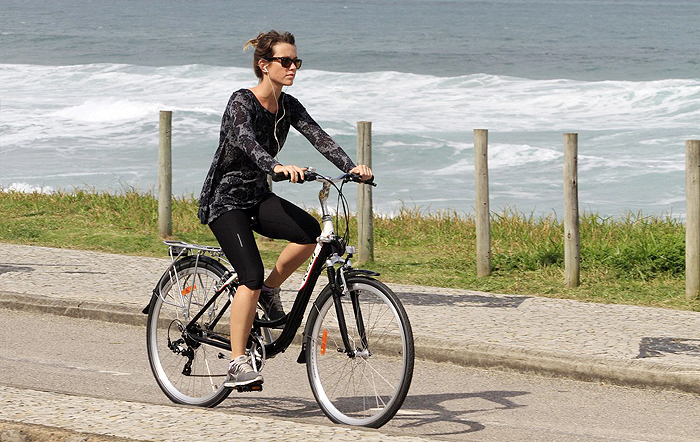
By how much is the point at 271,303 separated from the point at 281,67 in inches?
45.8

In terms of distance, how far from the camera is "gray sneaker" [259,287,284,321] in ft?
18.5

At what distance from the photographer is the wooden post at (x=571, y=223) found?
31.4ft

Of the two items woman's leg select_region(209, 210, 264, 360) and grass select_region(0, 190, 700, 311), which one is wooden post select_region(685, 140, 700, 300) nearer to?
grass select_region(0, 190, 700, 311)

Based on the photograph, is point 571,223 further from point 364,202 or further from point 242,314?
point 242,314

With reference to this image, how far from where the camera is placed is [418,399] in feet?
20.4

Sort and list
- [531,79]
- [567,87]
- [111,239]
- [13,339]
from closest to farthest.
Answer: [13,339]
[111,239]
[567,87]
[531,79]

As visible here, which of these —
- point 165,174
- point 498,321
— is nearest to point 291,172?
point 498,321

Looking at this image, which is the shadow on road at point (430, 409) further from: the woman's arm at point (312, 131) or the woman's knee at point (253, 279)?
the woman's arm at point (312, 131)

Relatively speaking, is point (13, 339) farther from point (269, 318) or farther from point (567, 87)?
point (567, 87)

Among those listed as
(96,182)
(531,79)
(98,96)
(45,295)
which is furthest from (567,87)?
(45,295)

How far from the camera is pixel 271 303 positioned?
5.64 meters

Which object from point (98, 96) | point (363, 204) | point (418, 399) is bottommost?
point (418, 399)

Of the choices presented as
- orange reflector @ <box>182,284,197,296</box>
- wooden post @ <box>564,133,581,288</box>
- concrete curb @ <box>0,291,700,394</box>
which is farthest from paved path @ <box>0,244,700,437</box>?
orange reflector @ <box>182,284,197,296</box>

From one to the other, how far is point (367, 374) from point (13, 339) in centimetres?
335
